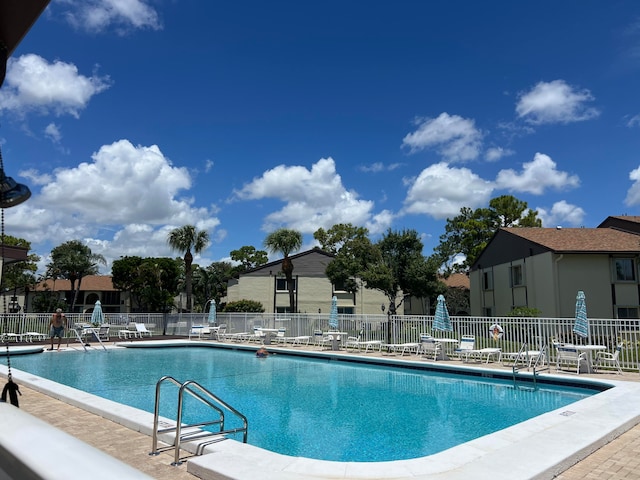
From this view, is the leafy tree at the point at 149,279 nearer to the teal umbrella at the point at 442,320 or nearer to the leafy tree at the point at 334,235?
the leafy tree at the point at 334,235

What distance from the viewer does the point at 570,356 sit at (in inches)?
545

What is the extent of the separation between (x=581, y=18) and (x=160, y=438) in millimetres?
13774

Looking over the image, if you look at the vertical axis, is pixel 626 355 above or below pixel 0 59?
below

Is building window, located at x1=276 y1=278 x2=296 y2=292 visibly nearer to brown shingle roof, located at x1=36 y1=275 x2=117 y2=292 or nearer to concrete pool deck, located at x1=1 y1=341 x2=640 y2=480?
brown shingle roof, located at x1=36 y1=275 x2=117 y2=292

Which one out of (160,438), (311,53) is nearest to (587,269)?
(311,53)

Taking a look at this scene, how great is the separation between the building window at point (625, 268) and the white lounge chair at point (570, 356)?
16205 mm

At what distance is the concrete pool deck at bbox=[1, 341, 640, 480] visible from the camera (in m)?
5.29

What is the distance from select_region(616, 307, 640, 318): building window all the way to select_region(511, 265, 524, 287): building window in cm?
567

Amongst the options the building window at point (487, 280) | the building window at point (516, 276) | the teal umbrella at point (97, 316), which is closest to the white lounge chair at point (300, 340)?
the teal umbrella at point (97, 316)

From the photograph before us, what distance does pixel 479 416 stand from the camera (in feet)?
33.7

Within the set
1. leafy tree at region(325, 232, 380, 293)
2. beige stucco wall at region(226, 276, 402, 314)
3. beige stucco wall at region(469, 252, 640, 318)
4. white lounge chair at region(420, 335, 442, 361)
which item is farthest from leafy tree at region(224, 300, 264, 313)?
white lounge chair at region(420, 335, 442, 361)

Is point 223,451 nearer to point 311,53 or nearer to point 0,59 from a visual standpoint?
point 0,59

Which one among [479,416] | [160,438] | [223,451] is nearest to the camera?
[223,451]

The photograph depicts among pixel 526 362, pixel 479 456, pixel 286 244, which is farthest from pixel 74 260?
pixel 479 456
